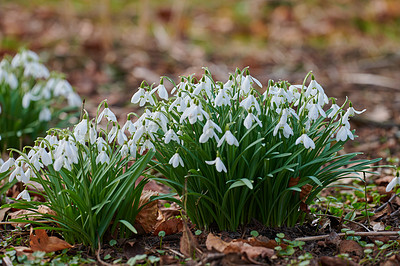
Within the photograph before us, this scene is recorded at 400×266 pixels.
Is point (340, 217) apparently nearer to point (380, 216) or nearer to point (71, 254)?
point (380, 216)

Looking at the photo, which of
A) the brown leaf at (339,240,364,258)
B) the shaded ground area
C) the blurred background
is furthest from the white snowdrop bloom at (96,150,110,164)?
the blurred background

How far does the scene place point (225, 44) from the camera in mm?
7098

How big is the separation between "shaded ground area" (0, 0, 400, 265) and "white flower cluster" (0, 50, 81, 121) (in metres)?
0.92

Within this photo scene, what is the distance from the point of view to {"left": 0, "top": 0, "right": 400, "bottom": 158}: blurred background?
5234 millimetres

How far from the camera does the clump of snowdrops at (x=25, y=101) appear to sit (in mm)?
3424

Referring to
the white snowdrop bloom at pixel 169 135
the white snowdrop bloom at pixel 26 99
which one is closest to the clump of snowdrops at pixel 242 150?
the white snowdrop bloom at pixel 169 135

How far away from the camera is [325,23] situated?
787 centimetres

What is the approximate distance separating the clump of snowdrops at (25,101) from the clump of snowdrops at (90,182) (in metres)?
1.39

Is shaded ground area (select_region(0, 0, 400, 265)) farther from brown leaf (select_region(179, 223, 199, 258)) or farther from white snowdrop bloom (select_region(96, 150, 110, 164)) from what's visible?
white snowdrop bloom (select_region(96, 150, 110, 164))

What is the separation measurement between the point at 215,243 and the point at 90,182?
59 centimetres

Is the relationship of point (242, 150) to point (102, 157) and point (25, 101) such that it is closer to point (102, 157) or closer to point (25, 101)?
point (102, 157)

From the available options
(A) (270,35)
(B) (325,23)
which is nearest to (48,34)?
(A) (270,35)

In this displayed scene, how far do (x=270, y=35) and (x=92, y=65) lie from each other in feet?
10.1

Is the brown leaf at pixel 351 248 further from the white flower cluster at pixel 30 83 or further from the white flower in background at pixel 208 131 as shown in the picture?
the white flower cluster at pixel 30 83
